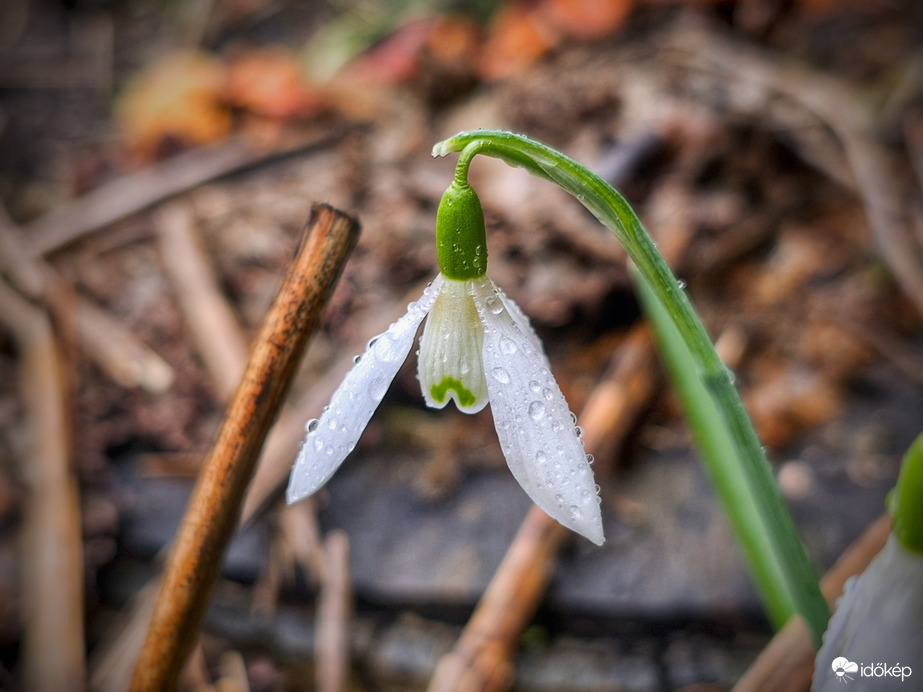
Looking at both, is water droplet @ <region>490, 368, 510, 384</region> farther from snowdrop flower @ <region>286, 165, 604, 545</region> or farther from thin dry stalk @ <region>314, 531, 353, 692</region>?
thin dry stalk @ <region>314, 531, 353, 692</region>

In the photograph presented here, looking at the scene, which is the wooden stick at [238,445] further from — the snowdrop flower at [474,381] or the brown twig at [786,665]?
the brown twig at [786,665]

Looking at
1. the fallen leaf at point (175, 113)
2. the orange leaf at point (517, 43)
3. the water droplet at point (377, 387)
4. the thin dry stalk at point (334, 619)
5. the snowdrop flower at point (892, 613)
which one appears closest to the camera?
the snowdrop flower at point (892, 613)

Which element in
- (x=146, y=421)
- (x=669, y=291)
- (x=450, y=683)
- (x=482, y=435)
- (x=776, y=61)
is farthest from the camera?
(x=776, y=61)

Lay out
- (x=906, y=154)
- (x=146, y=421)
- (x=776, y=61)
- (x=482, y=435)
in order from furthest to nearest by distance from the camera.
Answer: (x=776, y=61), (x=906, y=154), (x=146, y=421), (x=482, y=435)

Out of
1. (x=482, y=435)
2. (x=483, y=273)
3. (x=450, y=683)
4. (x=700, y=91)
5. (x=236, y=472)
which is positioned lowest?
(x=450, y=683)

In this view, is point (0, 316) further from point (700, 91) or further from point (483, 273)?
point (700, 91)

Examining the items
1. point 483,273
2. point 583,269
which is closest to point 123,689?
point 483,273

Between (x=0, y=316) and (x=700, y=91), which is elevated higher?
(x=700, y=91)

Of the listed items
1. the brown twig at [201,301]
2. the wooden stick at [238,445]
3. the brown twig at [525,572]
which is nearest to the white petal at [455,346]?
the wooden stick at [238,445]
